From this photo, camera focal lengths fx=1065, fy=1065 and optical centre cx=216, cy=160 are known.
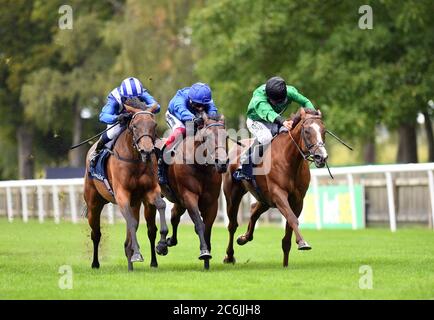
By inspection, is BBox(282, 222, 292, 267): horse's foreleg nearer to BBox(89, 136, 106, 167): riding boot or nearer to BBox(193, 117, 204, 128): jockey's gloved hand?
BBox(193, 117, 204, 128): jockey's gloved hand

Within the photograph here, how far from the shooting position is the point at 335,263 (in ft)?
39.7

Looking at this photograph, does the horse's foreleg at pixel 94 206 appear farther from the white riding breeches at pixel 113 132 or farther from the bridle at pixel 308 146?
the bridle at pixel 308 146

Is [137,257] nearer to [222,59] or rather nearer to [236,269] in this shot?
[236,269]

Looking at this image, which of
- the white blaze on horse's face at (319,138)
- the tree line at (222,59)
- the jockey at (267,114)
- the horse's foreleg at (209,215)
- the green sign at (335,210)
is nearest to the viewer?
the white blaze on horse's face at (319,138)

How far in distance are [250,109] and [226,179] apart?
3.56ft

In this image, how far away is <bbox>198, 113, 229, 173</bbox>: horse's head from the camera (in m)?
11.0

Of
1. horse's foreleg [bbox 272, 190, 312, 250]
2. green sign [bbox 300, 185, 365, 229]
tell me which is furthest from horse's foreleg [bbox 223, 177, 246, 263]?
green sign [bbox 300, 185, 365, 229]

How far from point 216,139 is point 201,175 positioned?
62 centimetres

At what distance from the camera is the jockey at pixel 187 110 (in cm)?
1178

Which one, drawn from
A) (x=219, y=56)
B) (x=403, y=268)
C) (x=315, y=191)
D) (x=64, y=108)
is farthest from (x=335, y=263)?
(x=64, y=108)

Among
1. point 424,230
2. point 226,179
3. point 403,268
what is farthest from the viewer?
point 424,230

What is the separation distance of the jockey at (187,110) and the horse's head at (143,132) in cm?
55

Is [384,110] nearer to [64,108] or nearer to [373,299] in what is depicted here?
[64,108]

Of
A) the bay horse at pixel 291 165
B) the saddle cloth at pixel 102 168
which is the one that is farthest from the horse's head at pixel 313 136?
the saddle cloth at pixel 102 168
